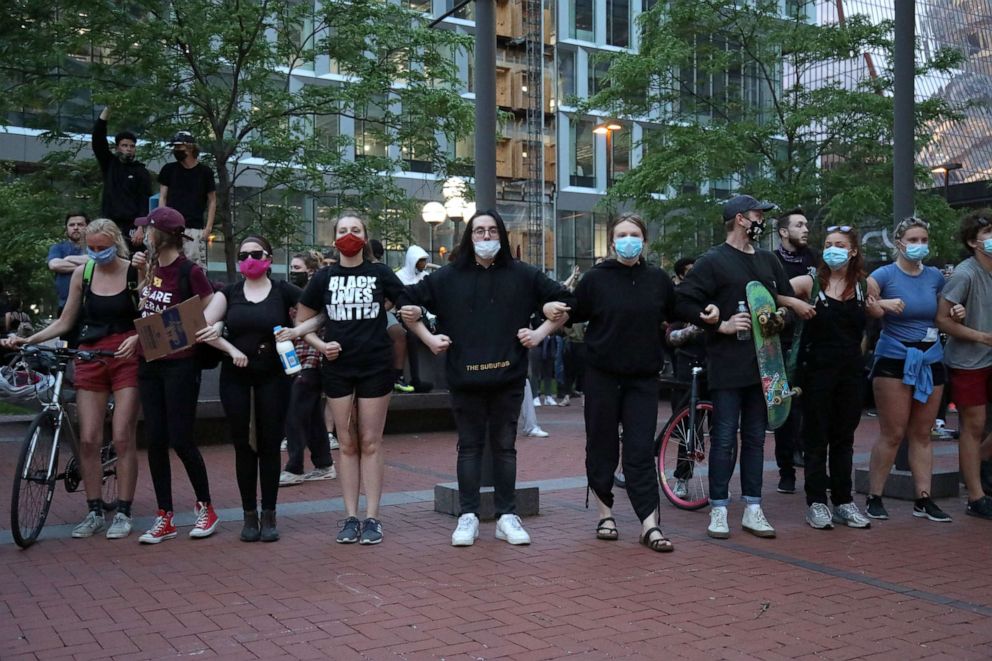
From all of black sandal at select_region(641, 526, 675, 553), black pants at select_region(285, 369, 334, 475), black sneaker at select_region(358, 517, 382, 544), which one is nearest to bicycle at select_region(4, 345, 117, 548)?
black sneaker at select_region(358, 517, 382, 544)

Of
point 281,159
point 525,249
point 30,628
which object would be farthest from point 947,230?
point 525,249

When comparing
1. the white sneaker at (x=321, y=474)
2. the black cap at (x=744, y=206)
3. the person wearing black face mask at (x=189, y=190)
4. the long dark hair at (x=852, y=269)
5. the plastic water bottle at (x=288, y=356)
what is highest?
the person wearing black face mask at (x=189, y=190)

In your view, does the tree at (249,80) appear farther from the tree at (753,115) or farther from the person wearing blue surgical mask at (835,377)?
the person wearing blue surgical mask at (835,377)

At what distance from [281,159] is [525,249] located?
29180 millimetres

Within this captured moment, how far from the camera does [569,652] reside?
4.59m

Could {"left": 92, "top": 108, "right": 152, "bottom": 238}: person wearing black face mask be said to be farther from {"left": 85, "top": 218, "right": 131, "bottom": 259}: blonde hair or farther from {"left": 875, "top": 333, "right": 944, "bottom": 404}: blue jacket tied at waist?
{"left": 875, "top": 333, "right": 944, "bottom": 404}: blue jacket tied at waist

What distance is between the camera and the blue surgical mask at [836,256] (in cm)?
732

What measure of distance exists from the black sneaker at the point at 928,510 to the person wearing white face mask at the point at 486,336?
10.3 feet

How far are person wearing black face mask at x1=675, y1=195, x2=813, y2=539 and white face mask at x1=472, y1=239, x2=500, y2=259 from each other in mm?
1250

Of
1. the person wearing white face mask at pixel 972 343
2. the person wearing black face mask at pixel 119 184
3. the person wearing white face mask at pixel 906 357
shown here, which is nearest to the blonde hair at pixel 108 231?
the person wearing black face mask at pixel 119 184

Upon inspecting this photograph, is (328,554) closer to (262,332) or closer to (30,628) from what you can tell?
(262,332)

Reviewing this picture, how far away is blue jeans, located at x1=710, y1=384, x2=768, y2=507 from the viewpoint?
6.98 metres

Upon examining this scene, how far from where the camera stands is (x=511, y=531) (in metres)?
6.79

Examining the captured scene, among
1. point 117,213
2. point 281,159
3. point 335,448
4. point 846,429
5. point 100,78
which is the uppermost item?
point 100,78
